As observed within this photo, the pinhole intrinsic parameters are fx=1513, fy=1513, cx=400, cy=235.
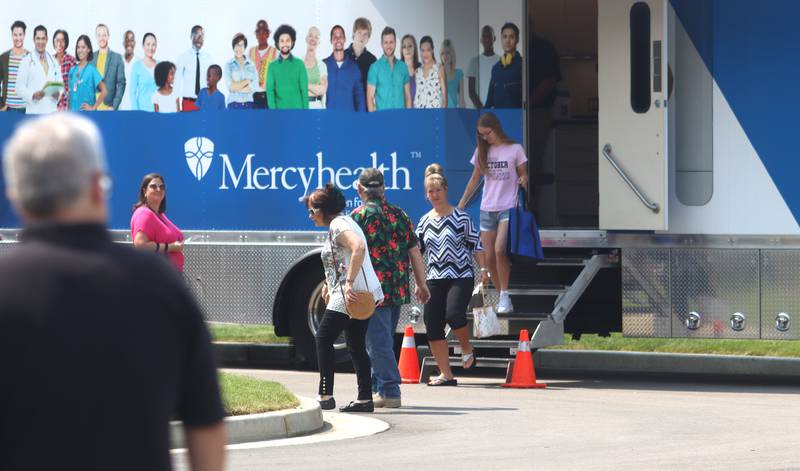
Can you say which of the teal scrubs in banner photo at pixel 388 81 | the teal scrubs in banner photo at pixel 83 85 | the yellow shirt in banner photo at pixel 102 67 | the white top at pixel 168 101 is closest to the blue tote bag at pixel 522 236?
the teal scrubs in banner photo at pixel 388 81

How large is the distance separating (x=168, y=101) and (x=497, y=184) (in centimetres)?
315

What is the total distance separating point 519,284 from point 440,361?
4.14ft

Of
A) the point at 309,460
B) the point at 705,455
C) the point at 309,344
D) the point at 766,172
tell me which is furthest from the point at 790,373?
the point at 309,460

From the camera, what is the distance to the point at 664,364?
46.5 feet

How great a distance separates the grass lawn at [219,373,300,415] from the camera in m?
9.27

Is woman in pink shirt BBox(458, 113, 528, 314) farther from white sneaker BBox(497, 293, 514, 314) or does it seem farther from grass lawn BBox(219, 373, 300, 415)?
grass lawn BBox(219, 373, 300, 415)

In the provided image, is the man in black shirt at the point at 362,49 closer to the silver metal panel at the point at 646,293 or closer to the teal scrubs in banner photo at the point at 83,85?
the teal scrubs in banner photo at the point at 83,85

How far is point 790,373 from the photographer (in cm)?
1375

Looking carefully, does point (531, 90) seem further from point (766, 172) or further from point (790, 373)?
point (790, 373)

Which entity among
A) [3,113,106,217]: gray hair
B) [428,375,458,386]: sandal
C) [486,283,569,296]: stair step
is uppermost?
[3,113,106,217]: gray hair

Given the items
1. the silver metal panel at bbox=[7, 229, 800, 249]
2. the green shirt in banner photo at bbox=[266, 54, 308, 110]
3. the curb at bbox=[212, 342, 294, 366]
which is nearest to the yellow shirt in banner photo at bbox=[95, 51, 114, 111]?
the silver metal panel at bbox=[7, 229, 800, 249]

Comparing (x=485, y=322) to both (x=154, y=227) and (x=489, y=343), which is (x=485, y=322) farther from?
(x=154, y=227)

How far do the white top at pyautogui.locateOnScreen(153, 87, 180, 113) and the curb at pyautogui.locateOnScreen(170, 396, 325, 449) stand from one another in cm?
461

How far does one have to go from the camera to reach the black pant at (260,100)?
13172mm
